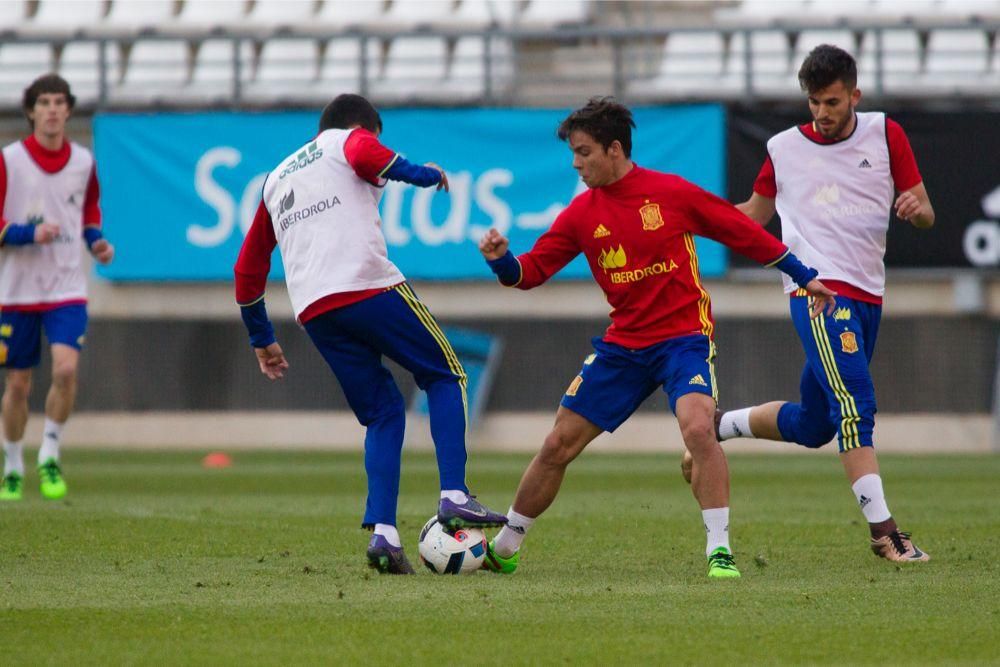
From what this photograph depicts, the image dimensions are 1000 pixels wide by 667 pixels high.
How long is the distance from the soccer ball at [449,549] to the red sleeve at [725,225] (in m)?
1.50

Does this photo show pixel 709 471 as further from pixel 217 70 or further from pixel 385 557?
pixel 217 70

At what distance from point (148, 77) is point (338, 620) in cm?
1685

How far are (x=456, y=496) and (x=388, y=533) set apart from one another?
0.30m

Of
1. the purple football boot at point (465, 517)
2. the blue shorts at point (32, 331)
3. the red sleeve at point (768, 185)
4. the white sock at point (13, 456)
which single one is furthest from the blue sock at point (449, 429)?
the white sock at point (13, 456)

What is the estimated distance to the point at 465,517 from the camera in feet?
21.7

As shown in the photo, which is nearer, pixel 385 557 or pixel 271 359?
pixel 385 557

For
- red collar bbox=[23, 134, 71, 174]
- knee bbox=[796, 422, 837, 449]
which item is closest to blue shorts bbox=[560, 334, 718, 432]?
knee bbox=[796, 422, 837, 449]

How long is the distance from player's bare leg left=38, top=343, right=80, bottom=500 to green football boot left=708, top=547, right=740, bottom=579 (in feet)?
18.0

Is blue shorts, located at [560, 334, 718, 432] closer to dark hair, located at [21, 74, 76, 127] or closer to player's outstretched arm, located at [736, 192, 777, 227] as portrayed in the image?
player's outstretched arm, located at [736, 192, 777, 227]

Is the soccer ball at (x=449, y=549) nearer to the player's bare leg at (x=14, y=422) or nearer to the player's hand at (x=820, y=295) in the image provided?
the player's hand at (x=820, y=295)

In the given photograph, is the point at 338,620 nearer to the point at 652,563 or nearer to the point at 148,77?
the point at 652,563

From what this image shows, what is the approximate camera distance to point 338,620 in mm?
5184

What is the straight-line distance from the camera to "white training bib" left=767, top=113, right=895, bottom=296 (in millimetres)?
7457

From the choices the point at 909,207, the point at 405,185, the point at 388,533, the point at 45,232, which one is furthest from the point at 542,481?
the point at 405,185
